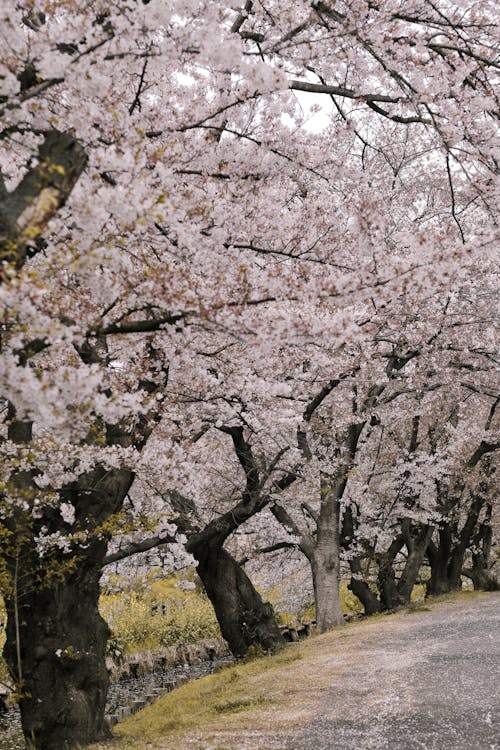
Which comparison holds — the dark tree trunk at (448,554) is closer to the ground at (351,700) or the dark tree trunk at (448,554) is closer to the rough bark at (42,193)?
the ground at (351,700)

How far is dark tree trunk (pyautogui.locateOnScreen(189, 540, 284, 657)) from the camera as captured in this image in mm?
13258

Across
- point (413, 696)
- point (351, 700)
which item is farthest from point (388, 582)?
point (413, 696)

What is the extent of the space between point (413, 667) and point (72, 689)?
4.20m

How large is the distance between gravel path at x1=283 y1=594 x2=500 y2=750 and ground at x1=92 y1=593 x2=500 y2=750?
0.03 feet

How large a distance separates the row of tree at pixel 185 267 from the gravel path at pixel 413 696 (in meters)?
2.89

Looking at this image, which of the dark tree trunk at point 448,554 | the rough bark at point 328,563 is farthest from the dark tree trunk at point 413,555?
the rough bark at point 328,563

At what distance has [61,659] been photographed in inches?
303

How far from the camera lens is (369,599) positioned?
19266 mm

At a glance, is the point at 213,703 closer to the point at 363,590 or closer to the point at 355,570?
the point at 355,570

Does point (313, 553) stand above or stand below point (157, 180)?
below

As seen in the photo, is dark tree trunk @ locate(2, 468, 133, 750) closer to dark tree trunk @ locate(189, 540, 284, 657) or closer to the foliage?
dark tree trunk @ locate(189, 540, 284, 657)

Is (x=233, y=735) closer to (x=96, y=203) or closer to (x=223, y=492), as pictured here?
(x=96, y=203)

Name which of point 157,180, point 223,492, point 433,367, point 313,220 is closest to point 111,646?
point 223,492

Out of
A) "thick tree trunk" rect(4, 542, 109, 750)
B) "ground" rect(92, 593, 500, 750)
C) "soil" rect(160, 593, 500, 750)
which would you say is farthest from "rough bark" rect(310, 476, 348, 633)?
"thick tree trunk" rect(4, 542, 109, 750)
